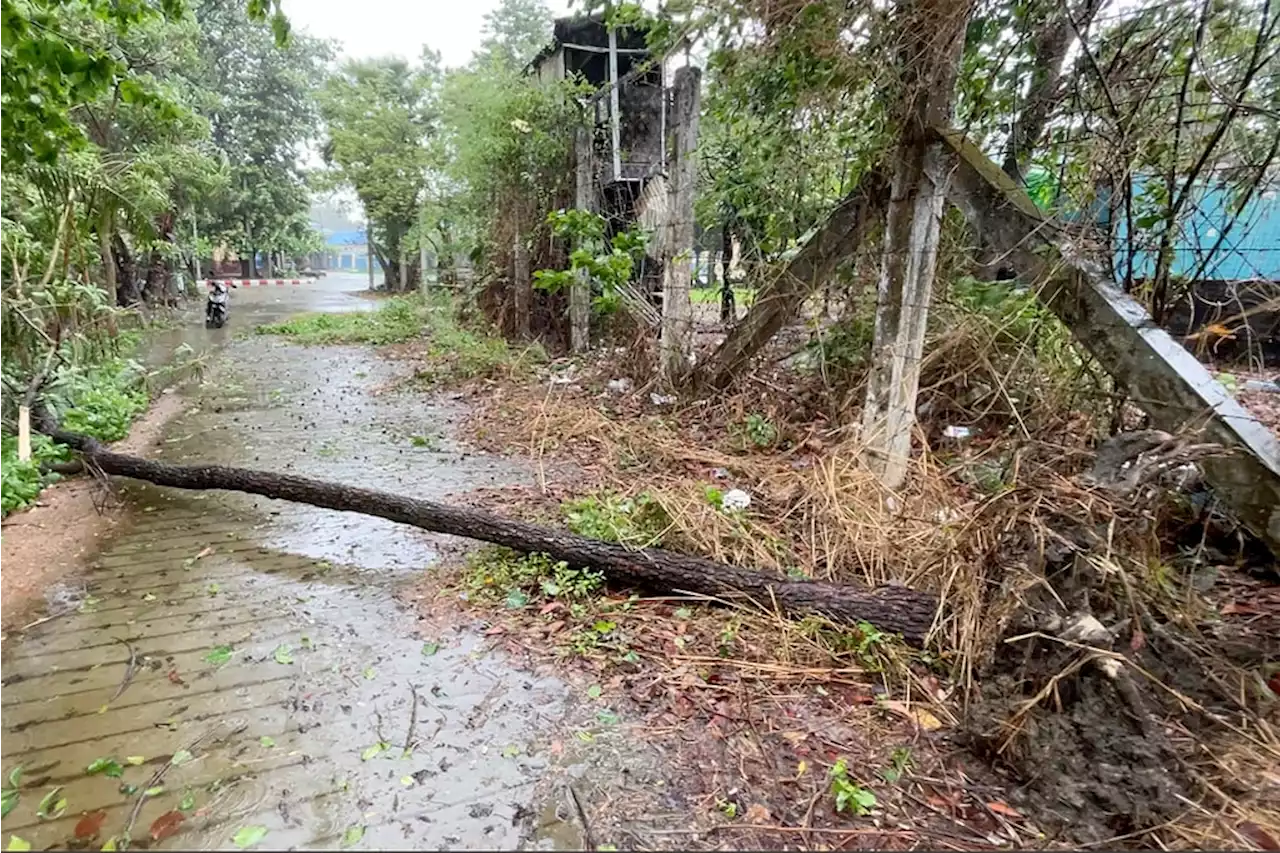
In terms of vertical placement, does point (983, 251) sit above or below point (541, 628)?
above

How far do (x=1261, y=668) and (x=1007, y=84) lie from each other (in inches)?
126

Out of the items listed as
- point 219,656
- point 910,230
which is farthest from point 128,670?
point 910,230

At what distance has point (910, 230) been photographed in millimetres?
3779

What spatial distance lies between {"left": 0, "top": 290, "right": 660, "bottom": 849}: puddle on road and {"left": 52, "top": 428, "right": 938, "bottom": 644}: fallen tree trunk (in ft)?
0.67

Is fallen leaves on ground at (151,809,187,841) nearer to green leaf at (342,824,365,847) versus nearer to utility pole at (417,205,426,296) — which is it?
green leaf at (342,824,365,847)

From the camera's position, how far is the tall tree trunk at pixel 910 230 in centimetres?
339

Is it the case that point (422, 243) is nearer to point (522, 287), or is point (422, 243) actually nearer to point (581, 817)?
point (522, 287)

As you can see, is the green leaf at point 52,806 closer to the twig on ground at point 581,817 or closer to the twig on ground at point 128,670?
the twig on ground at point 128,670

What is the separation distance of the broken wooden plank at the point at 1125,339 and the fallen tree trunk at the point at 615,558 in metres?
1.21

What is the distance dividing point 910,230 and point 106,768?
161 inches

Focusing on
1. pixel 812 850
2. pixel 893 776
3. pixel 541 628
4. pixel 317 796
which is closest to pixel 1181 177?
pixel 893 776

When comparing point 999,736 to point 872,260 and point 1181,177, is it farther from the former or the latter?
point 872,260

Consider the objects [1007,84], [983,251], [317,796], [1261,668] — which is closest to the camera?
[317,796]

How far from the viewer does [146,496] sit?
15.2 ft
